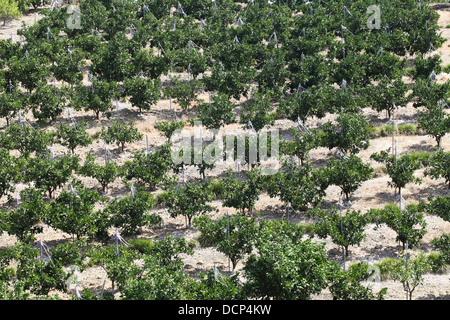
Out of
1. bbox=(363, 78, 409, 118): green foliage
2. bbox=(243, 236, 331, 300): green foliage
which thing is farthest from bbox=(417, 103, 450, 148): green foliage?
bbox=(243, 236, 331, 300): green foliage

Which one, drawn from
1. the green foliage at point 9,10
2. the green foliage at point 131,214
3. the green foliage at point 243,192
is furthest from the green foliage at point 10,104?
the green foliage at point 9,10

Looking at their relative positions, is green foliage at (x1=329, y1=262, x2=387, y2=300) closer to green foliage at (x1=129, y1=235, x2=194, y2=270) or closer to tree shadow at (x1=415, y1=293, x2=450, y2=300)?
tree shadow at (x1=415, y1=293, x2=450, y2=300)

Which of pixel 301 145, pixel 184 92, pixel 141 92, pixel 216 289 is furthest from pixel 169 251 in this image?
pixel 184 92

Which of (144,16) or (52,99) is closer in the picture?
(52,99)

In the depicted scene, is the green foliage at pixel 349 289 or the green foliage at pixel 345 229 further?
the green foliage at pixel 345 229

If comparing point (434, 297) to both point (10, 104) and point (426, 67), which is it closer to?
point (426, 67)

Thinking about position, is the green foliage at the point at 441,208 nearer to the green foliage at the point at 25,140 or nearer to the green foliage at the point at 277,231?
the green foliage at the point at 277,231

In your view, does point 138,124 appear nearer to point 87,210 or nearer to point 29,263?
point 87,210
